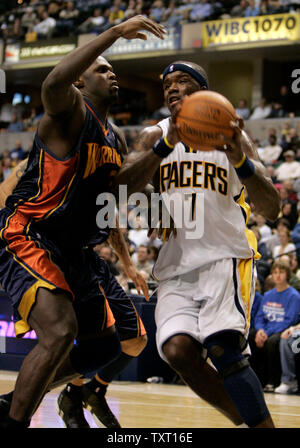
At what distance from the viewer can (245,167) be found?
3.35 meters

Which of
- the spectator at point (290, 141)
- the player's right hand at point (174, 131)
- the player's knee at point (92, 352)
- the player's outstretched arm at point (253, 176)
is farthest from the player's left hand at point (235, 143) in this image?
the spectator at point (290, 141)

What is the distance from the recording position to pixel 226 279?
361cm

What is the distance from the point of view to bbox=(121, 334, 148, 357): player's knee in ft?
15.2

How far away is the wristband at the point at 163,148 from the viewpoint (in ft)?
11.3

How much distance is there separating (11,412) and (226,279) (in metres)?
1.29

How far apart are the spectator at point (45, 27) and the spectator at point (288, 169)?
1221 centimetres

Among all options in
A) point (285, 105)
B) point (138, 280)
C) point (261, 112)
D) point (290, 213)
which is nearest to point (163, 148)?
point (138, 280)

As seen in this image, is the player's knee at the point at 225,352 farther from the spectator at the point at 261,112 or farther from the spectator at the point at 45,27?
the spectator at the point at 45,27

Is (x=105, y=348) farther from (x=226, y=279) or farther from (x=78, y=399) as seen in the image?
(x=226, y=279)

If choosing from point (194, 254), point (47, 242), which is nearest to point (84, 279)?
point (47, 242)

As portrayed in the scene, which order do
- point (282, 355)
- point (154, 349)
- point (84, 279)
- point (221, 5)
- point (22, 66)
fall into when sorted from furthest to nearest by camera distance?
point (22, 66) < point (221, 5) < point (154, 349) < point (282, 355) < point (84, 279)

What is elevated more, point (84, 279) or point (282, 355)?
point (84, 279)

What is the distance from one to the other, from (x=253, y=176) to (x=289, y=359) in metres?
4.97

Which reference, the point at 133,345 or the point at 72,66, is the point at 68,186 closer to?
the point at 72,66
